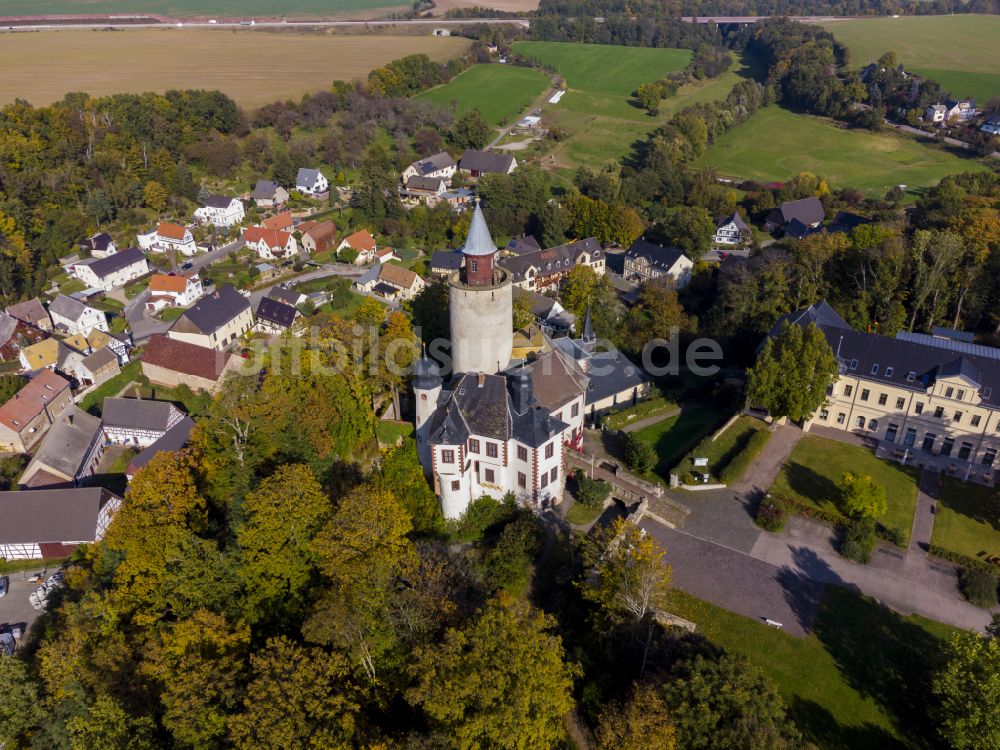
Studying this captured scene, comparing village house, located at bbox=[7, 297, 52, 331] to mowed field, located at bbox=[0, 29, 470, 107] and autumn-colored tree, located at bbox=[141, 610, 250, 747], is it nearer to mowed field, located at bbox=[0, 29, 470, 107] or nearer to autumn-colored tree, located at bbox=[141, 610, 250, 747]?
mowed field, located at bbox=[0, 29, 470, 107]

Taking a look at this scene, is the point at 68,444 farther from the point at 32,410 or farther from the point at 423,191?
the point at 423,191

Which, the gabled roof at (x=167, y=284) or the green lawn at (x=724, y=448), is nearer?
the green lawn at (x=724, y=448)

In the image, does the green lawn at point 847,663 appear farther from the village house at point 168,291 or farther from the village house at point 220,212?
the village house at point 220,212

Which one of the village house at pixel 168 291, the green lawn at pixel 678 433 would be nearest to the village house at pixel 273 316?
the village house at pixel 168 291

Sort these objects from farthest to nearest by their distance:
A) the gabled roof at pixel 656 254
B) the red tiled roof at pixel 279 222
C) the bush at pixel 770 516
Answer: the red tiled roof at pixel 279 222, the gabled roof at pixel 656 254, the bush at pixel 770 516

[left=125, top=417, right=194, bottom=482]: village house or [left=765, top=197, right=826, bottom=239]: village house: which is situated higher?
[left=765, top=197, right=826, bottom=239]: village house

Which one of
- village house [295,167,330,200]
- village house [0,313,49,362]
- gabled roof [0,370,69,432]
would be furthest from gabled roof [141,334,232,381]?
village house [295,167,330,200]
